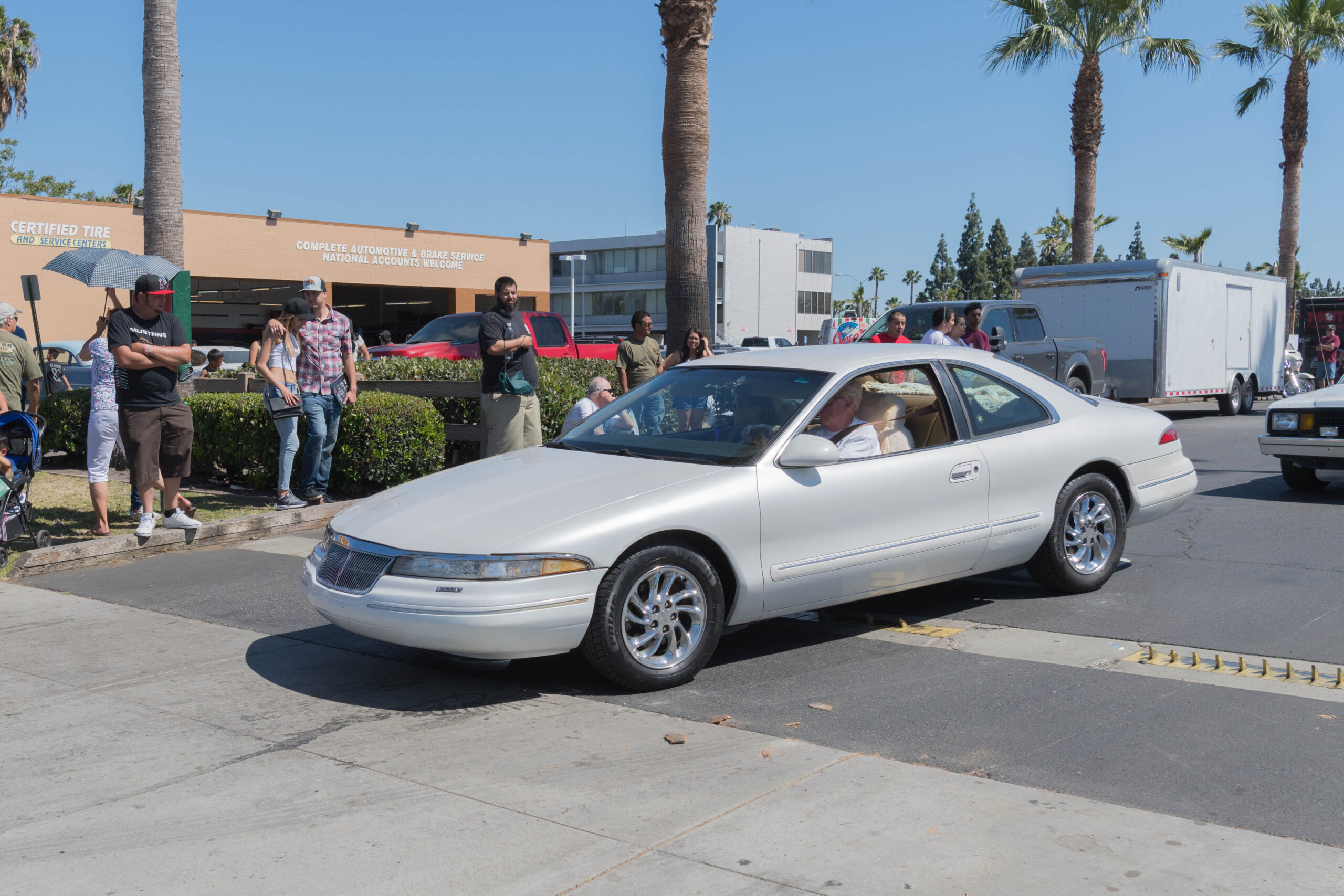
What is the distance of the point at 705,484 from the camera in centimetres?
523

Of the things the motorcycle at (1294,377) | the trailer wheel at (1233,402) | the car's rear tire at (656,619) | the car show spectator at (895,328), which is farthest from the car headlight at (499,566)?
the trailer wheel at (1233,402)

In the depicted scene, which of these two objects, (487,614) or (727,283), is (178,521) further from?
(727,283)

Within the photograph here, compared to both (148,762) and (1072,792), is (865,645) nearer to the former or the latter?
(1072,792)

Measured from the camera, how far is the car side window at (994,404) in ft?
20.9

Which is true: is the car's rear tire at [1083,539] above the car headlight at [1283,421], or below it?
below

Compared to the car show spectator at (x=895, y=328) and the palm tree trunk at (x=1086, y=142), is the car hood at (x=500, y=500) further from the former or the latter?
the palm tree trunk at (x=1086, y=142)

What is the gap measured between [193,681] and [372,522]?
1138mm

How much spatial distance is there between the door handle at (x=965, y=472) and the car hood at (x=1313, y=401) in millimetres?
5859

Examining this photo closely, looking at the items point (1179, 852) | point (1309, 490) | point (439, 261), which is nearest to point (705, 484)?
point (1179, 852)

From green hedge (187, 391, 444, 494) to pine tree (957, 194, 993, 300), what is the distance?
4686 inches

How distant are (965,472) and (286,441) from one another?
5929mm

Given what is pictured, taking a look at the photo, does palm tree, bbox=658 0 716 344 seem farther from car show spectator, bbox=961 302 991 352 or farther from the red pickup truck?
the red pickup truck

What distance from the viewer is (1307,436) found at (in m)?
10.6

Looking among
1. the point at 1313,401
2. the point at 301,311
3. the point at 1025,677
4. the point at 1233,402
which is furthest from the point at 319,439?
the point at 1233,402
